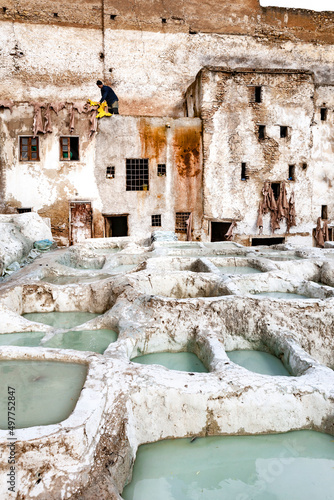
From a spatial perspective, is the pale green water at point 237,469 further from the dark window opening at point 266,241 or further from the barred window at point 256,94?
the barred window at point 256,94

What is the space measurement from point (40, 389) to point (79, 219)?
557 inches

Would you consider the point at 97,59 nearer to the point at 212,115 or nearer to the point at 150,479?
the point at 212,115

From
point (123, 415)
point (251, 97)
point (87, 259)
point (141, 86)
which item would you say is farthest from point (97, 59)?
point (123, 415)

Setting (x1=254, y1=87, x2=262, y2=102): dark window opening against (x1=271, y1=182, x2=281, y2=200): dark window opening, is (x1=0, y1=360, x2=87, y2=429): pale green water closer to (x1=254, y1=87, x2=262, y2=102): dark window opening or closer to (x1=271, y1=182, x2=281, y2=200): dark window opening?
(x1=271, y1=182, x2=281, y2=200): dark window opening

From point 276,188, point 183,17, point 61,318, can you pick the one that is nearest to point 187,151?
point 276,188

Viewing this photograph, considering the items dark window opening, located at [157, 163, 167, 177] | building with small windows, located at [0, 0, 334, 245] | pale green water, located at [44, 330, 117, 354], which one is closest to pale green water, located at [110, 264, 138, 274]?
pale green water, located at [44, 330, 117, 354]

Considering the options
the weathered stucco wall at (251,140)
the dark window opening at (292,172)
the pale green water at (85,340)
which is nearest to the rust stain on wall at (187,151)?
the weathered stucco wall at (251,140)

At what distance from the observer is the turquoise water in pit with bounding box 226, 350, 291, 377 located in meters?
4.06

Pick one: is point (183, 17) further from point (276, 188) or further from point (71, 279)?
point (71, 279)

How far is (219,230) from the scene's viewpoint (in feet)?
61.1

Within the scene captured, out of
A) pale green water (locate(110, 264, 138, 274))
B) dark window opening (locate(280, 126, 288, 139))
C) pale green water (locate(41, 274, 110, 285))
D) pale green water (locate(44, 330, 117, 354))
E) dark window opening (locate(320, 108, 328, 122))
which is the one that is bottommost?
pale green water (locate(44, 330, 117, 354))

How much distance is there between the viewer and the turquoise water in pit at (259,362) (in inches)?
160

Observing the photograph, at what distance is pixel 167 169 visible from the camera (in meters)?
16.9

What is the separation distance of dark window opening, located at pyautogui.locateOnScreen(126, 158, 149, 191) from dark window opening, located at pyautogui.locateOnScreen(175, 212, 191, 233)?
192 cm
